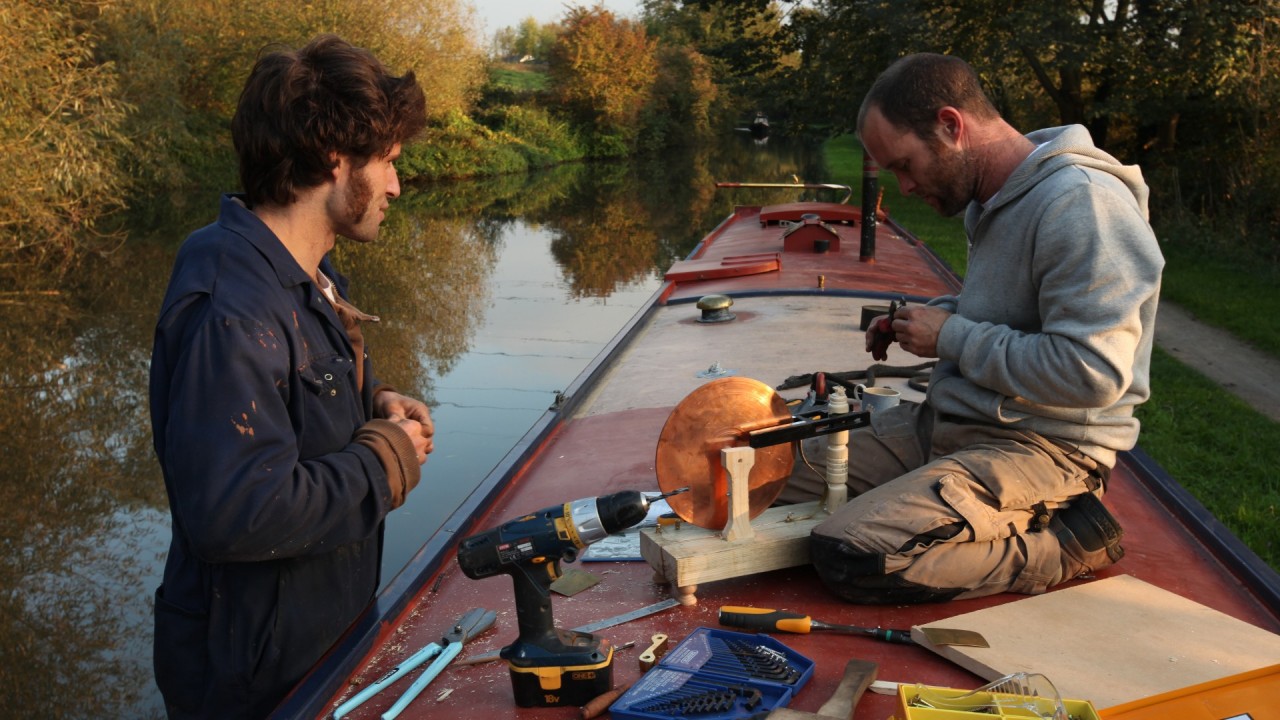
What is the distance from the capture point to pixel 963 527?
2.40 m

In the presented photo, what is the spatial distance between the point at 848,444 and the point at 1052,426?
0.56 metres

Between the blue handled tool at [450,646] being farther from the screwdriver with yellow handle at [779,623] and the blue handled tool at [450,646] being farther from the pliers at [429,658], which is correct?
the screwdriver with yellow handle at [779,623]

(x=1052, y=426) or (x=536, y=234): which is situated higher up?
(x=1052, y=426)

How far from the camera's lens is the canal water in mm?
4953

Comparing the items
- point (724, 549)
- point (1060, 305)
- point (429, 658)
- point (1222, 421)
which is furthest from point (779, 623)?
point (1222, 421)

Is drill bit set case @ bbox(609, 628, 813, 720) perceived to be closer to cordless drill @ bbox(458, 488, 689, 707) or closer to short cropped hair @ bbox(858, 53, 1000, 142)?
cordless drill @ bbox(458, 488, 689, 707)

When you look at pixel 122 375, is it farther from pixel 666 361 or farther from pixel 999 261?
pixel 999 261

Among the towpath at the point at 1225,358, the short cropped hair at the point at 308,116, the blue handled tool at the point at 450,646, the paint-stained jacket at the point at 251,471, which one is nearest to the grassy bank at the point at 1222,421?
the towpath at the point at 1225,358

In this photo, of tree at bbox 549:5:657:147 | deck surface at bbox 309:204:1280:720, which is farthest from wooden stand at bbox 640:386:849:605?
tree at bbox 549:5:657:147

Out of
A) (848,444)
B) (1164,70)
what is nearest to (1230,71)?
(1164,70)

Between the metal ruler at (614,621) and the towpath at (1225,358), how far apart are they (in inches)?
219

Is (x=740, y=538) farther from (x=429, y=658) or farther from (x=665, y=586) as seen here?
(x=429, y=658)

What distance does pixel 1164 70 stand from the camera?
49.1 feet

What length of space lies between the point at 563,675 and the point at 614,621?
0.43 m
